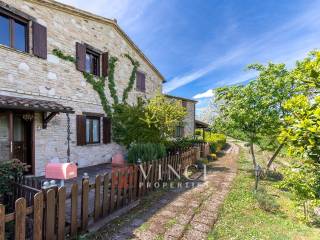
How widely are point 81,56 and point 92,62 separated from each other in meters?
1.12

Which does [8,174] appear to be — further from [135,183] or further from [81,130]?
[81,130]

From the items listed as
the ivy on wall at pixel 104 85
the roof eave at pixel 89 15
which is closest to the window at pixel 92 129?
the ivy on wall at pixel 104 85

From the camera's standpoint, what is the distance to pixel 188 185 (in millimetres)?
7582

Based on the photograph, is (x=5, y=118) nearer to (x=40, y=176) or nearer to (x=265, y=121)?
(x=40, y=176)

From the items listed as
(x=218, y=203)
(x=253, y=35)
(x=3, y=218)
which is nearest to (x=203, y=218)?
(x=218, y=203)

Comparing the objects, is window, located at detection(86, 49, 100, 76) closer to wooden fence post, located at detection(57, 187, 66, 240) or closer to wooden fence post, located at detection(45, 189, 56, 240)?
wooden fence post, located at detection(57, 187, 66, 240)

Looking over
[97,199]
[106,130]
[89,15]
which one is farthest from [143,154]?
[89,15]

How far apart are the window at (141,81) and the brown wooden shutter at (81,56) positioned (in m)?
4.82

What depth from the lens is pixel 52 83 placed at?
8.81 meters

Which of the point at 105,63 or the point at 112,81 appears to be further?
the point at 112,81

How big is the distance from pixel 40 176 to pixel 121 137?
4736 mm

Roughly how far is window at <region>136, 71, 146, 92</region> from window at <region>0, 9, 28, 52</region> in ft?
24.9

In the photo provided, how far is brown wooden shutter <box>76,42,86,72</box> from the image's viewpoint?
10.0 meters

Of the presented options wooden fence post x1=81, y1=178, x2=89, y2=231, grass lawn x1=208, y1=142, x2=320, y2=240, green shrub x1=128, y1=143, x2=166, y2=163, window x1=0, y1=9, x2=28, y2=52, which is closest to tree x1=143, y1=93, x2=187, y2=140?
green shrub x1=128, y1=143, x2=166, y2=163
